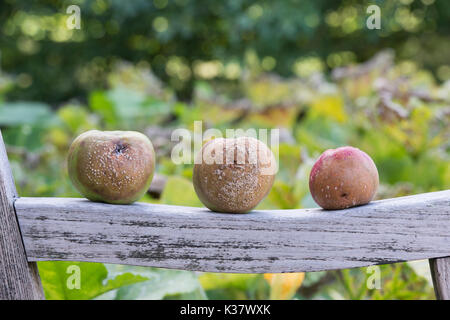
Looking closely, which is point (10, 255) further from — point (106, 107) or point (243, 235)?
point (106, 107)

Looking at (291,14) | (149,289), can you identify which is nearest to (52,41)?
(291,14)

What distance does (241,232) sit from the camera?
1.40 ft

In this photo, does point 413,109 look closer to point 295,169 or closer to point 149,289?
point 295,169

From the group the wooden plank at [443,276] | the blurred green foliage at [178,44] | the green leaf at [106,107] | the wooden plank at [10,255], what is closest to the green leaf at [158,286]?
the wooden plank at [10,255]

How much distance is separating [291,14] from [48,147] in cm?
246

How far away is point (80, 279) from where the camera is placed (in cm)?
58

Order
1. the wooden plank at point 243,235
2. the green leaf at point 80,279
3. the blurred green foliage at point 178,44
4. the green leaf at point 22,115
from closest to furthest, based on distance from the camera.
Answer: the wooden plank at point 243,235 → the green leaf at point 80,279 → the green leaf at point 22,115 → the blurred green foliage at point 178,44

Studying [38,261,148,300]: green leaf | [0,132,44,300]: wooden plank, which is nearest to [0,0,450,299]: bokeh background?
[38,261,148,300]: green leaf

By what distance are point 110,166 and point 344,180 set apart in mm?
222

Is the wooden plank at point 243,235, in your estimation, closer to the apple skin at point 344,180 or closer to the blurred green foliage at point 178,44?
the apple skin at point 344,180

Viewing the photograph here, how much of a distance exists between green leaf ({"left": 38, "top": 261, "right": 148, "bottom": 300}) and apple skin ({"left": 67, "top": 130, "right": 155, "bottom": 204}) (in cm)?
14

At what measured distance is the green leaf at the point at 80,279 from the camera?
22.2 inches

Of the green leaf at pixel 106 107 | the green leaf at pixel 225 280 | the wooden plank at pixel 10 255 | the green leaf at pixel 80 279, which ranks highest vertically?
the green leaf at pixel 106 107

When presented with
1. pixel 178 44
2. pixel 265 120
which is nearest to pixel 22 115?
pixel 265 120
